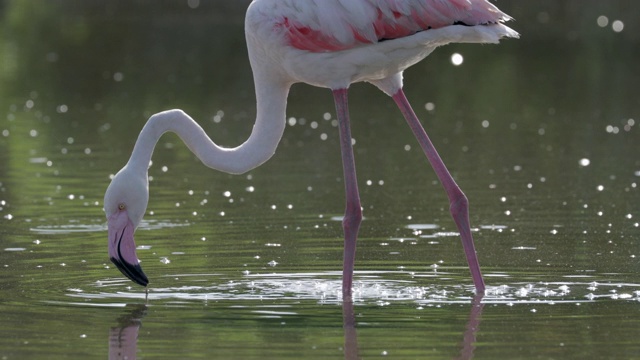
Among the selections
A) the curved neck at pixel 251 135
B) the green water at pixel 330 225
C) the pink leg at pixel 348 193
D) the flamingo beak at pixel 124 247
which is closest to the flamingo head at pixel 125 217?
the flamingo beak at pixel 124 247

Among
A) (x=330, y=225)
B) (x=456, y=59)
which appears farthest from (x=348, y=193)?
(x=456, y=59)

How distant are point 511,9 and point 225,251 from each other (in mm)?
30185

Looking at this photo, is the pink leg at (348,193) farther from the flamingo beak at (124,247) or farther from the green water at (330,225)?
the flamingo beak at (124,247)

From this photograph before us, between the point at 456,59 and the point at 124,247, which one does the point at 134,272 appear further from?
the point at 456,59

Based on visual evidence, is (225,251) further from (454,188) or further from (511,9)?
(511,9)

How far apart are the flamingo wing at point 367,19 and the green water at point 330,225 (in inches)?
66.9

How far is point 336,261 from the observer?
10.8 m

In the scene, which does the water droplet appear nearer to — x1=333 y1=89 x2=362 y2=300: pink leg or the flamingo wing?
x1=333 y1=89 x2=362 y2=300: pink leg

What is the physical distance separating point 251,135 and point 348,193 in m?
0.80

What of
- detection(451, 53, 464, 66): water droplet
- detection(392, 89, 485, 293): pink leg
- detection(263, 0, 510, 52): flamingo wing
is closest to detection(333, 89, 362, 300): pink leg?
detection(263, 0, 510, 52): flamingo wing

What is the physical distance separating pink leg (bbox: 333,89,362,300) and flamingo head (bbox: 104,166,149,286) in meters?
1.40

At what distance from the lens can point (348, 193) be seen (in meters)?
9.90

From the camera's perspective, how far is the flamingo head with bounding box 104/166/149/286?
9.13 m

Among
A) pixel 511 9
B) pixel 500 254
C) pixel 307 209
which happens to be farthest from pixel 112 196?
pixel 511 9
